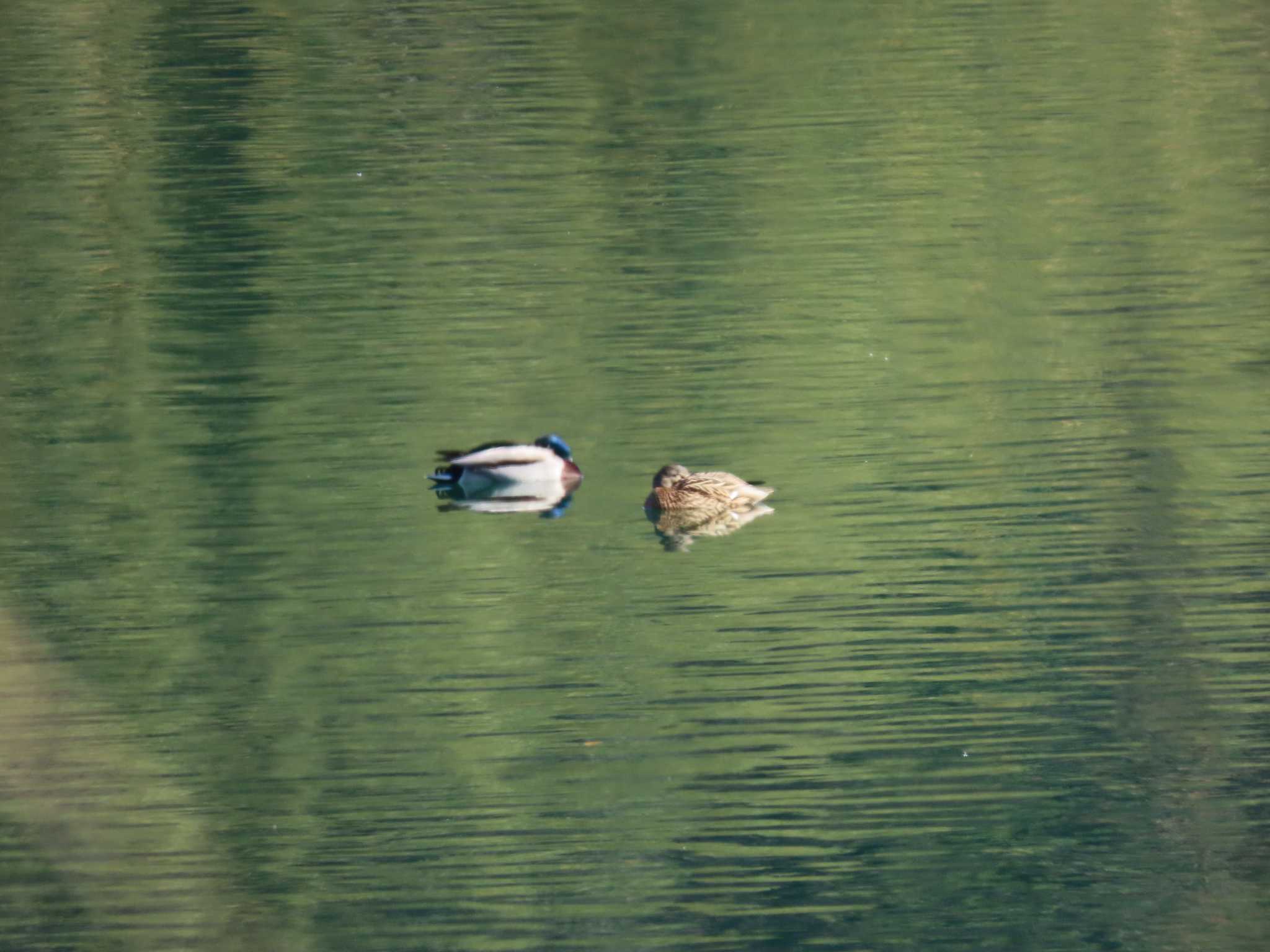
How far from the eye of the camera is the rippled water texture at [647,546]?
874 cm

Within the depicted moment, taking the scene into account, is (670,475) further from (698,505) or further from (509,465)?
(509,465)

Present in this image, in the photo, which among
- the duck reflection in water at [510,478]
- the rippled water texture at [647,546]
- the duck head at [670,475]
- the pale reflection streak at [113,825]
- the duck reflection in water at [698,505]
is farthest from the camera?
the duck reflection in water at [510,478]

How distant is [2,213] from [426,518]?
1176cm

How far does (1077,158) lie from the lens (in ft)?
79.1

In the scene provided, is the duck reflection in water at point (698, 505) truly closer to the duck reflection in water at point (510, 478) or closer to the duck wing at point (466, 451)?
the duck reflection in water at point (510, 478)

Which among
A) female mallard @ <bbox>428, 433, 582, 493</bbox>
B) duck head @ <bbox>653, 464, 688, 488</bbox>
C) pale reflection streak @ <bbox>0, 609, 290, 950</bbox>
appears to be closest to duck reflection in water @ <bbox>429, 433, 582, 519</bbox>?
female mallard @ <bbox>428, 433, 582, 493</bbox>

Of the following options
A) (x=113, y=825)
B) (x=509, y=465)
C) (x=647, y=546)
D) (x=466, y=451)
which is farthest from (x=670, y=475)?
(x=113, y=825)

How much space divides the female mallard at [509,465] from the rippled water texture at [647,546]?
0.40 ft

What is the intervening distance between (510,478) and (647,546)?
1459mm

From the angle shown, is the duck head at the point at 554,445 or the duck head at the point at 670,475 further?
the duck head at the point at 554,445

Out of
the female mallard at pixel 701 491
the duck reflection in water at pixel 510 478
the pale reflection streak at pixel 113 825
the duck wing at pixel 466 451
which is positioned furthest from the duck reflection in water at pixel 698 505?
the pale reflection streak at pixel 113 825

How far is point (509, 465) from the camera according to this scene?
548 inches

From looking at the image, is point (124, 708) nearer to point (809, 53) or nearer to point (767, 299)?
point (767, 299)

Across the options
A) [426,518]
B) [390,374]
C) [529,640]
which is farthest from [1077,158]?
[529,640]
